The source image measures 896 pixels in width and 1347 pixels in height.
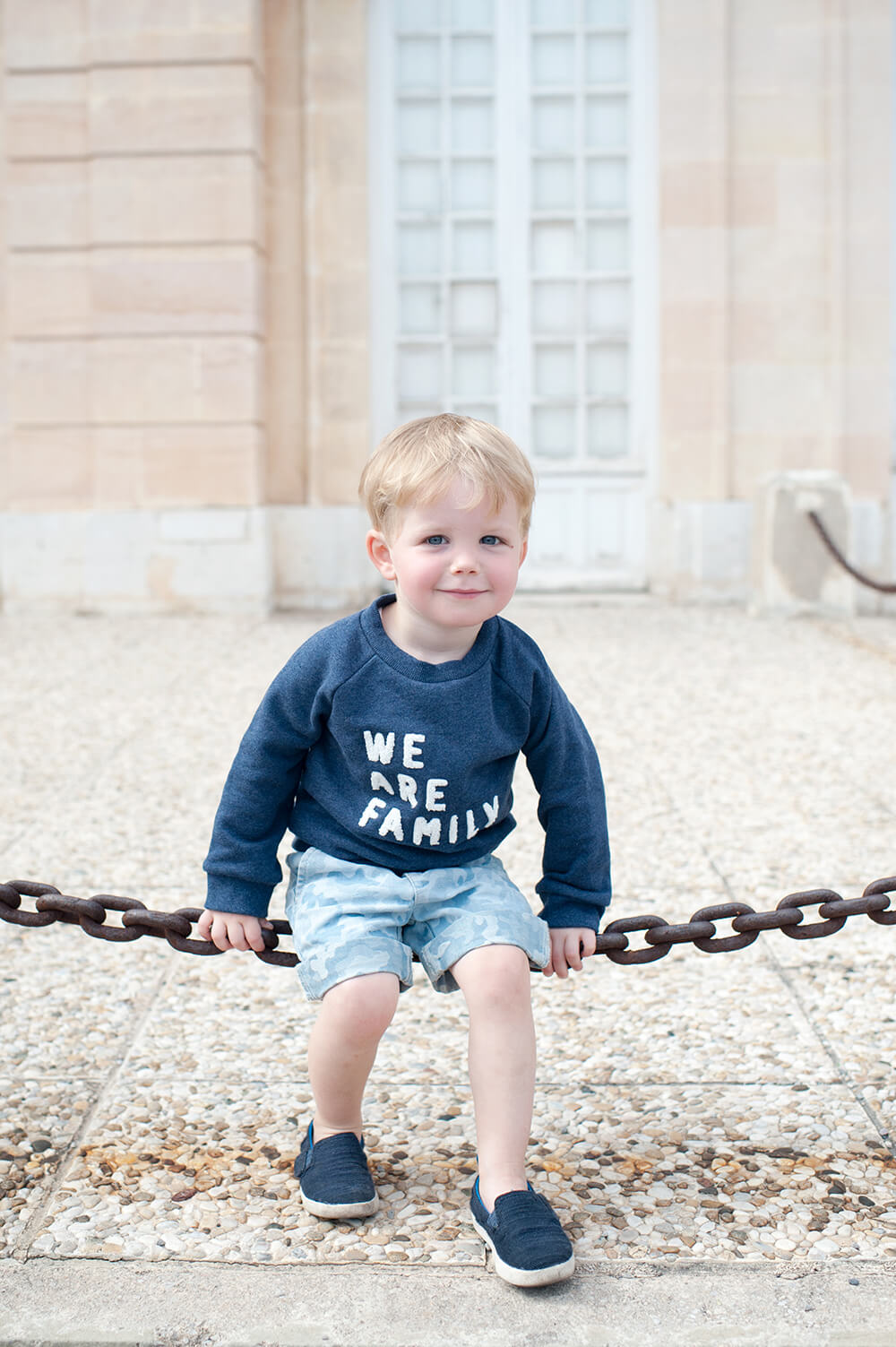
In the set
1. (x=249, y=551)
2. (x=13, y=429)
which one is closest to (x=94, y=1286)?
(x=249, y=551)

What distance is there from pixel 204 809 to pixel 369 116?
7165mm

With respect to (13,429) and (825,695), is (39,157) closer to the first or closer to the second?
(13,429)

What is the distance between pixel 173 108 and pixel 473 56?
2.31m

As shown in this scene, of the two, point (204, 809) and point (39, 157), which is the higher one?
point (39, 157)

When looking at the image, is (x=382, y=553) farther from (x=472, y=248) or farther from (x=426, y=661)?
(x=472, y=248)

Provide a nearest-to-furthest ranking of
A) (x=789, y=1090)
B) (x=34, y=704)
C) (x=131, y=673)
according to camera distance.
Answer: (x=789, y=1090) < (x=34, y=704) < (x=131, y=673)

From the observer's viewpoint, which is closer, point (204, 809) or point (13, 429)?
point (204, 809)

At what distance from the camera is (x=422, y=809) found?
196cm

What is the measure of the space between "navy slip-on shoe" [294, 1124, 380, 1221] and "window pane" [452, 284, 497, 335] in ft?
28.9

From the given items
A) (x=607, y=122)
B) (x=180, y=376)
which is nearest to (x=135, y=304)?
(x=180, y=376)

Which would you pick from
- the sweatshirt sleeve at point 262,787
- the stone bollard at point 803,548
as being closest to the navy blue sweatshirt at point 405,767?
the sweatshirt sleeve at point 262,787

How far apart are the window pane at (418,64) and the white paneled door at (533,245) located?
13 mm

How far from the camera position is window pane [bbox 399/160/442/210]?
10.1m

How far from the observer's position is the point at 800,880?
3.48 meters
